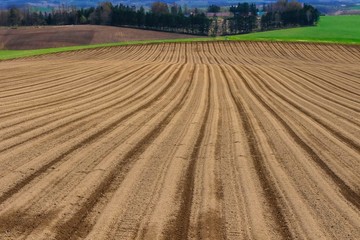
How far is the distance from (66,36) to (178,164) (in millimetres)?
77624

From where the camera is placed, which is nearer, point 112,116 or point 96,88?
point 112,116

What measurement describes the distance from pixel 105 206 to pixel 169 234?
1509 mm

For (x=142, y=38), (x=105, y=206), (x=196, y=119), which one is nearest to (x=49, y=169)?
(x=105, y=206)

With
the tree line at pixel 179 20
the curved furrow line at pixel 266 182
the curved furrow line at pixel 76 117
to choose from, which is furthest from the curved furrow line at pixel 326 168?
the tree line at pixel 179 20

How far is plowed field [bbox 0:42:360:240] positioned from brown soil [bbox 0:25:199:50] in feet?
195

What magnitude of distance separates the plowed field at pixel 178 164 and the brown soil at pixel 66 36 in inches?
2345

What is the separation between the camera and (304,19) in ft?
339

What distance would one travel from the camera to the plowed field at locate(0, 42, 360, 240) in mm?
6965

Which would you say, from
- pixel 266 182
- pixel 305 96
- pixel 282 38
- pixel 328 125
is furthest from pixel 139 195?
pixel 282 38

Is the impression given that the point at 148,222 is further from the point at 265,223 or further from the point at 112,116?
the point at 112,116

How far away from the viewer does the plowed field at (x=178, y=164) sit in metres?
6.96

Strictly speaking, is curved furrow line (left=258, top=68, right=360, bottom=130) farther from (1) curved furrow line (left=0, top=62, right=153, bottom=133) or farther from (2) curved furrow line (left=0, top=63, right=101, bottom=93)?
(2) curved furrow line (left=0, top=63, right=101, bottom=93)

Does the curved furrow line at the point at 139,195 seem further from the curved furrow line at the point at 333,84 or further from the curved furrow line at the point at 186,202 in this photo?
the curved furrow line at the point at 333,84

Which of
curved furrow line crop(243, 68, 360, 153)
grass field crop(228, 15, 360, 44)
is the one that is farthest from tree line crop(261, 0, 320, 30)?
curved furrow line crop(243, 68, 360, 153)
